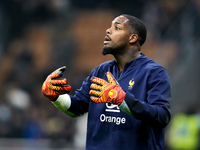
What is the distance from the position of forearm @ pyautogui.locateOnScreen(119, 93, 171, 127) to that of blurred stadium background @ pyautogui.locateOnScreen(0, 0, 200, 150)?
5949 millimetres

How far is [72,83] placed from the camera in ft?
43.4

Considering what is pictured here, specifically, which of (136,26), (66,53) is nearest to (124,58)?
(136,26)

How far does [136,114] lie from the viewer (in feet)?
12.2

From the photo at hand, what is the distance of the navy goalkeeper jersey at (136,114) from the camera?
12.3 ft

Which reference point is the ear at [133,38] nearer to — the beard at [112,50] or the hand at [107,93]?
the beard at [112,50]

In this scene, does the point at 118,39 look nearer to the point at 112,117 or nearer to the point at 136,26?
the point at 136,26

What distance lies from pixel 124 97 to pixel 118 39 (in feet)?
2.37

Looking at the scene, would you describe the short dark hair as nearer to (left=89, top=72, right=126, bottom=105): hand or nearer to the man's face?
the man's face

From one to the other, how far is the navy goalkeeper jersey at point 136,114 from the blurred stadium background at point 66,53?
547 centimetres

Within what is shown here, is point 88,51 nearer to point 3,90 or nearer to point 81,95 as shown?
point 3,90

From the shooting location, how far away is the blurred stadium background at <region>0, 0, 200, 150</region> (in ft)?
36.2

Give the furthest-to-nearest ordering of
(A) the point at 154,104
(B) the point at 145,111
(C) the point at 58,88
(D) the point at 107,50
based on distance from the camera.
→ (D) the point at 107,50 → (C) the point at 58,88 → (A) the point at 154,104 → (B) the point at 145,111

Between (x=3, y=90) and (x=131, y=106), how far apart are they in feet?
30.5

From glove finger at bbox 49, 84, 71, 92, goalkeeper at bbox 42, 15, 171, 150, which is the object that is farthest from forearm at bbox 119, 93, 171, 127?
glove finger at bbox 49, 84, 71, 92
